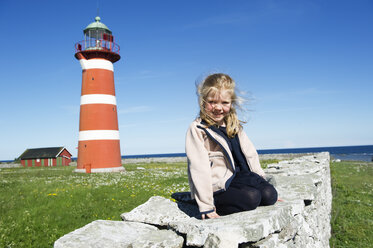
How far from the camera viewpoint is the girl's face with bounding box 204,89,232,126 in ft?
12.1

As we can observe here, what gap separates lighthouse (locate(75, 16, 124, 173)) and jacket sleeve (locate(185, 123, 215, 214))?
19.4m

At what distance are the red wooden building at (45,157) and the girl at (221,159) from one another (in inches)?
1846

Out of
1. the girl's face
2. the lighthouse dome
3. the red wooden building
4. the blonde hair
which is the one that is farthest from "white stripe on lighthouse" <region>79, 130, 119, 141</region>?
the red wooden building

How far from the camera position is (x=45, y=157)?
45.1 m

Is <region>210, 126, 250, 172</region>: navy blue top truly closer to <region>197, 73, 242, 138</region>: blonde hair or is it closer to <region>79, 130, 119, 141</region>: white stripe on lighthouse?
<region>197, 73, 242, 138</region>: blonde hair

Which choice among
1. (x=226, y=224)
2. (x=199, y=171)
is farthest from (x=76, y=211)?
(x=226, y=224)

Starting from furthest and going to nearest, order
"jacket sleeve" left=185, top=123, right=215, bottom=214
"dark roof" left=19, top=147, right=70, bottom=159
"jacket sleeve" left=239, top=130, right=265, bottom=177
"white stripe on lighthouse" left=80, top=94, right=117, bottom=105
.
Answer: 1. "dark roof" left=19, top=147, right=70, bottom=159
2. "white stripe on lighthouse" left=80, top=94, right=117, bottom=105
3. "jacket sleeve" left=239, top=130, right=265, bottom=177
4. "jacket sleeve" left=185, top=123, right=215, bottom=214

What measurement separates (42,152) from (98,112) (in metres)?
30.8

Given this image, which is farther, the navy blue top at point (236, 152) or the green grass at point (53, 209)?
the green grass at point (53, 209)

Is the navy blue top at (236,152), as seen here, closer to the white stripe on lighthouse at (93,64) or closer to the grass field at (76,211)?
the grass field at (76,211)

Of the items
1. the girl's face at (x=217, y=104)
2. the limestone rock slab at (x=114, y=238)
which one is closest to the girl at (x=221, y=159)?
the girl's face at (x=217, y=104)

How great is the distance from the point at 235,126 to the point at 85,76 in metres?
21.2

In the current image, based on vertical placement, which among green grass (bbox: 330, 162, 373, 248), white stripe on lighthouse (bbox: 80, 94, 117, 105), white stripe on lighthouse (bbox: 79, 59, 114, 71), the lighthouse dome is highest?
the lighthouse dome

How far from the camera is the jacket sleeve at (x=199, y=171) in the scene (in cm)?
312
